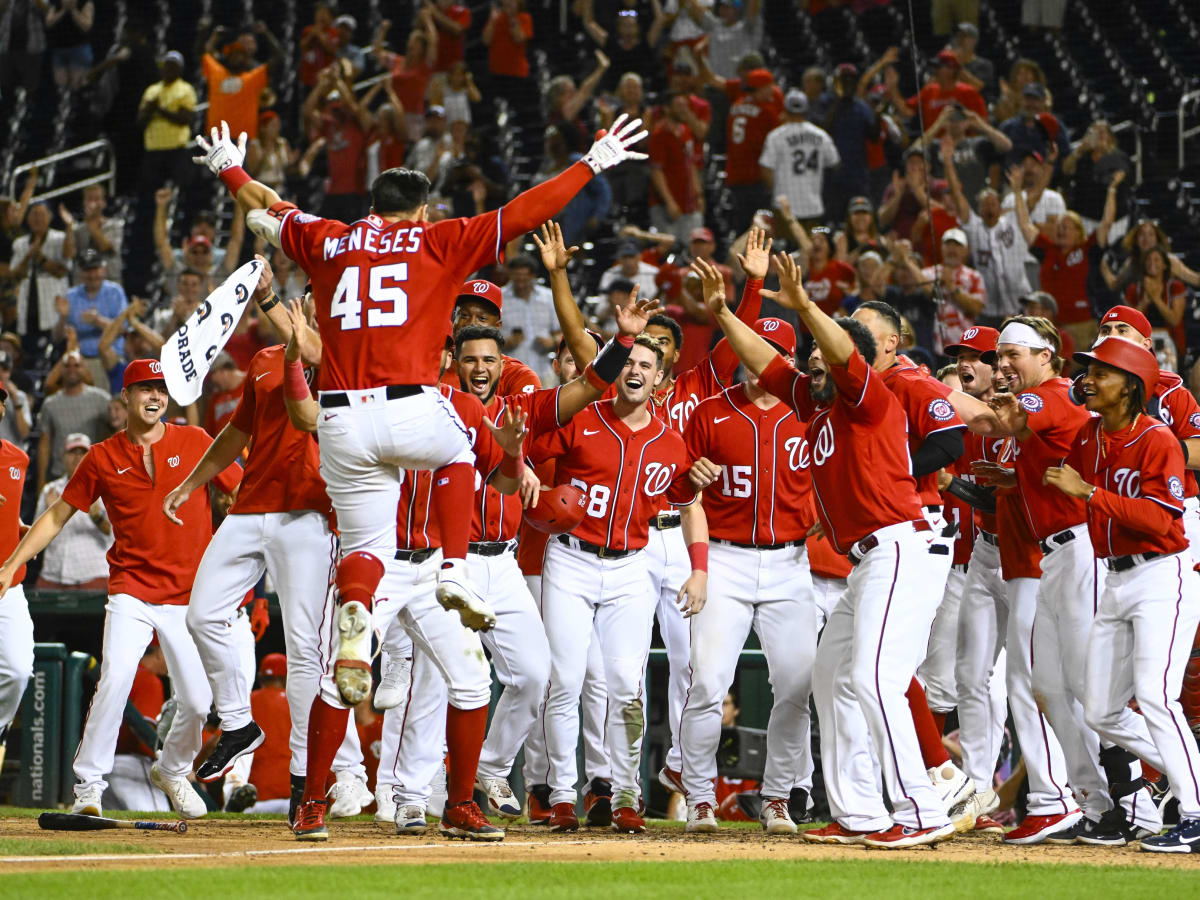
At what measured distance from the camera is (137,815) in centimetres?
752

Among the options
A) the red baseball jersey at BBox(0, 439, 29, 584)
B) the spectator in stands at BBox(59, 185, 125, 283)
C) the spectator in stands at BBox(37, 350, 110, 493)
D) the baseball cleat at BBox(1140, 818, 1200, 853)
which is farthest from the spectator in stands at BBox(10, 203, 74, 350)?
the baseball cleat at BBox(1140, 818, 1200, 853)

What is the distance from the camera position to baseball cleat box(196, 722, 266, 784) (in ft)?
22.5

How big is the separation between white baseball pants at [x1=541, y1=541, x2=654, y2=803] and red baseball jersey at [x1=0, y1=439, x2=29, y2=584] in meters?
2.69

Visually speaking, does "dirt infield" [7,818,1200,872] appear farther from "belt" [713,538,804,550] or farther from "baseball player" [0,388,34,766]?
"belt" [713,538,804,550]

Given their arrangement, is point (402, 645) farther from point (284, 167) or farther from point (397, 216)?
point (284, 167)

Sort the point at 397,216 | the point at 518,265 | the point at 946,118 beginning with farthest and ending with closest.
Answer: the point at 946,118, the point at 518,265, the point at 397,216

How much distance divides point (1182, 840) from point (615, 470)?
2677mm

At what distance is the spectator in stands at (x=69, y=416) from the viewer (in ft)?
39.2

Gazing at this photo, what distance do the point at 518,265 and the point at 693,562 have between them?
6077mm

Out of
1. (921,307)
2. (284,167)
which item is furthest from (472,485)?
(284,167)

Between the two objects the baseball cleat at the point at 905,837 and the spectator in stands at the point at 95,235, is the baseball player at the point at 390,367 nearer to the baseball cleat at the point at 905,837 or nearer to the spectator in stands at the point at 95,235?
the baseball cleat at the point at 905,837

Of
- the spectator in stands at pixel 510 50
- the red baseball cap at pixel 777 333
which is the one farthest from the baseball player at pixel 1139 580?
the spectator in stands at pixel 510 50

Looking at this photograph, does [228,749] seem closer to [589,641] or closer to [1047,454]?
[589,641]

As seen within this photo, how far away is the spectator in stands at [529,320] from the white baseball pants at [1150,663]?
6.54 meters
